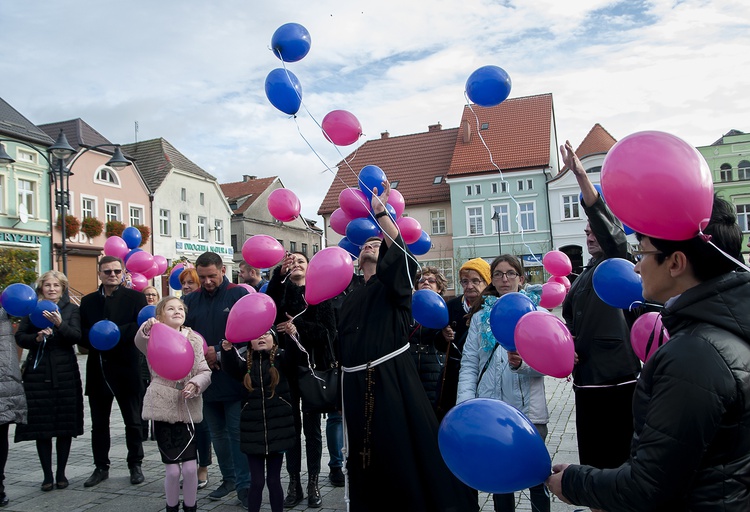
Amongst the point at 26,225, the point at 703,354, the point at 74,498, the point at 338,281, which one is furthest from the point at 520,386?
the point at 26,225

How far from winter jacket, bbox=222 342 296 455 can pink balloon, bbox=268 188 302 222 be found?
143cm

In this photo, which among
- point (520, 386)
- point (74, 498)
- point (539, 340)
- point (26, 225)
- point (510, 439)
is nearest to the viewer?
point (510, 439)

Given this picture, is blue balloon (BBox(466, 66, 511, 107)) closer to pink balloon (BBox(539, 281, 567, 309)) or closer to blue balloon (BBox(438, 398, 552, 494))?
pink balloon (BBox(539, 281, 567, 309))

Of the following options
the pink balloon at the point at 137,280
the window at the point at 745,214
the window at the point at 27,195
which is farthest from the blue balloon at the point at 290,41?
the window at the point at 745,214

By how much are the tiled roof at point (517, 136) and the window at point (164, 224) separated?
17.6 meters

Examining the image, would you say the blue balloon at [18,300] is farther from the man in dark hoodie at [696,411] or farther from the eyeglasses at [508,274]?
the man in dark hoodie at [696,411]

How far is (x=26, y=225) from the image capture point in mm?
27016

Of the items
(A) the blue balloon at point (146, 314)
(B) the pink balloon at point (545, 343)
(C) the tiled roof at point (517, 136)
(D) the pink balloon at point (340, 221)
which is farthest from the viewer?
(C) the tiled roof at point (517, 136)

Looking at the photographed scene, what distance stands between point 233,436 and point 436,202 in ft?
120

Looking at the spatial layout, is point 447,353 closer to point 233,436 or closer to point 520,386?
point 520,386

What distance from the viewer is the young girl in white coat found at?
4.41m

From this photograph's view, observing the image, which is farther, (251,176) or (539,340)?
(251,176)

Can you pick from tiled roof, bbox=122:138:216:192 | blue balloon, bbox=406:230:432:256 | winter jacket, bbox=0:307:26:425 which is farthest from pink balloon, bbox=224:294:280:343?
tiled roof, bbox=122:138:216:192

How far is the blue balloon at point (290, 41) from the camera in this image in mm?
4555
